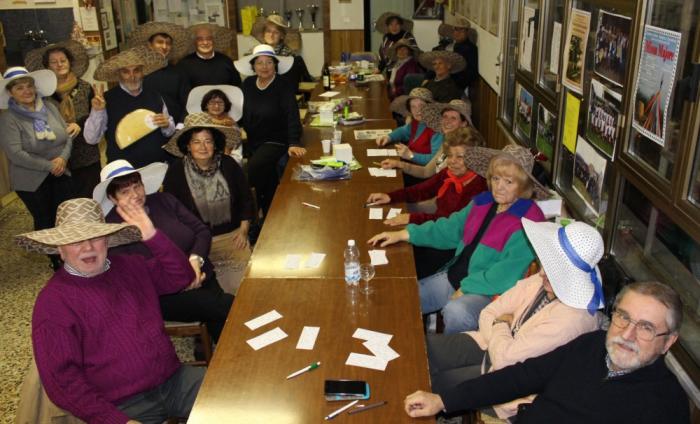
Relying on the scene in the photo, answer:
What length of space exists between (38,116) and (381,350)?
10.7 feet

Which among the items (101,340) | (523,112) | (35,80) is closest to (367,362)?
(101,340)

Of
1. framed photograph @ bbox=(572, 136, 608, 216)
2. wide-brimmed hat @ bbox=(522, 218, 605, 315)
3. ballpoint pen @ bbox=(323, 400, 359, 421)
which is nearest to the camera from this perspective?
ballpoint pen @ bbox=(323, 400, 359, 421)

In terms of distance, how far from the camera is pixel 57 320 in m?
2.18

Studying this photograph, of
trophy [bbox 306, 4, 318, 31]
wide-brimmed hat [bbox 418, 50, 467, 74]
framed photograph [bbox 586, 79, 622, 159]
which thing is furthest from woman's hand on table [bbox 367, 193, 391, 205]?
trophy [bbox 306, 4, 318, 31]

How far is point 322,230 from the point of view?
10.8 ft

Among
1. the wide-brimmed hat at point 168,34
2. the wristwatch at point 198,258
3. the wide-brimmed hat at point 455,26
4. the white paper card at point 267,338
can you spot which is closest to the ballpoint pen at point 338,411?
the white paper card at point 267,338

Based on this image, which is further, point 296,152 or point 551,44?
point 296,152

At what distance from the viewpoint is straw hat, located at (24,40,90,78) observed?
480 centimetres

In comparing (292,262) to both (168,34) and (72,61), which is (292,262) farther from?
(168,34)

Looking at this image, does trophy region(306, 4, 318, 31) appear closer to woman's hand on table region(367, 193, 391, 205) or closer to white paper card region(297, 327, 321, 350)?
woman's hand on table region(367, 193, 391, 205)

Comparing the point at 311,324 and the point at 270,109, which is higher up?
the point at 270,109

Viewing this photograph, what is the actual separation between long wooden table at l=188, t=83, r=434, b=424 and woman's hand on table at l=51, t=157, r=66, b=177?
1766mm

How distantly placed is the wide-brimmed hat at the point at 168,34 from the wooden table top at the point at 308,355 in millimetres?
3528

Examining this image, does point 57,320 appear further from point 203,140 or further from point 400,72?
point 400,72
